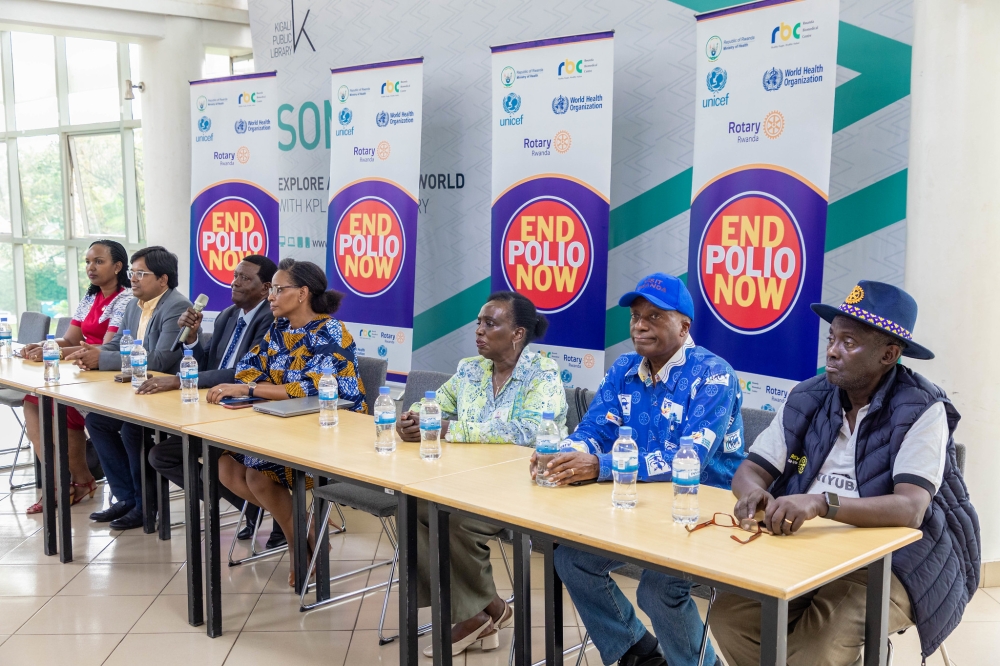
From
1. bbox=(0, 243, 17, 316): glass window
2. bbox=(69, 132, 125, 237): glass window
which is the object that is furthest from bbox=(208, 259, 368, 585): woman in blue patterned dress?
bbox=(0, 243, 17, 316): glass window

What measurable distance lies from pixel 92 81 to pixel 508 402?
22.5ft

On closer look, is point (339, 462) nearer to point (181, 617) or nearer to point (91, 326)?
point (181, 617)

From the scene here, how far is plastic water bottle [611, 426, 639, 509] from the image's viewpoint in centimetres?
247

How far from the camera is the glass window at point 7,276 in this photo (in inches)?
390

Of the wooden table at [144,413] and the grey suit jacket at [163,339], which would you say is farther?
the grey suit jacket at [163,339]

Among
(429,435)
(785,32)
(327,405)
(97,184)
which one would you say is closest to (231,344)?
(327,405)

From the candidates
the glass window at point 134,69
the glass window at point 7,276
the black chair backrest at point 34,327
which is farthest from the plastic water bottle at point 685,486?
the glass window at point 7,276

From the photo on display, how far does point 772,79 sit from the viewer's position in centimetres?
372

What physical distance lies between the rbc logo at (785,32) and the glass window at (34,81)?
298 inches

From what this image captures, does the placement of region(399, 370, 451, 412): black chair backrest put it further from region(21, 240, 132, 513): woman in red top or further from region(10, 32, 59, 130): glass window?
region(10, 32, 59, 130): glass window

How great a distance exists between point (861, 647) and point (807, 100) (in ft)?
7.14

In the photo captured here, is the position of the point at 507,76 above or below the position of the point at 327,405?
above

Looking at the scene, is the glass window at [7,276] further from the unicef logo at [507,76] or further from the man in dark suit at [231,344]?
the unicef logo at [507,76]

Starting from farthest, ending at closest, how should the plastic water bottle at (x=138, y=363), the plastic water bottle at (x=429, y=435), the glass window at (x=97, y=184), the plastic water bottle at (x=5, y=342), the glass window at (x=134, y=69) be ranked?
the glass window at (x=97, y=184), the glass window at (x=134, y=69), the plastic water bottle at (x=5, y=342), the plastic water bottle at (x=138, y=363), the plastic water bottle at (x=429, y=435)
